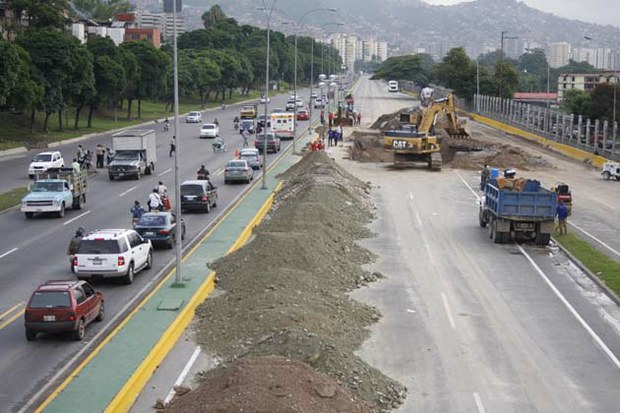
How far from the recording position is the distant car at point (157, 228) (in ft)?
107

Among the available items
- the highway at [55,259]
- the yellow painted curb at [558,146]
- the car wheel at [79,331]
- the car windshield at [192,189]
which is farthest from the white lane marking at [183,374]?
the yellow painted curb at [558,146]

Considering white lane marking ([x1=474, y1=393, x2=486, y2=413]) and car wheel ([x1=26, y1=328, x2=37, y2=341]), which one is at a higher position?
car wheel ([x1=26, y1=328, x2=37, y2=341])

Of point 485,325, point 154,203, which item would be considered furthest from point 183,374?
point 154,203

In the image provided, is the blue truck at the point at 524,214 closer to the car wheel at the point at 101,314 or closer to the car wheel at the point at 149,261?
the car wheel at the point at 149,261

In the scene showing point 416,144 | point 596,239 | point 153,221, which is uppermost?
point 416,144

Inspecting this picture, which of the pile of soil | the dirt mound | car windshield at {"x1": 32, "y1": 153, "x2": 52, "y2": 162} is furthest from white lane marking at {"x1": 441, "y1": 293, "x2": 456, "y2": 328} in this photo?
car windshield at {"x1": 32, "y1": 153, "x2": 52, "y2": 162}

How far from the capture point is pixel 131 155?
5491cm

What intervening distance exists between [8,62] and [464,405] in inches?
2100

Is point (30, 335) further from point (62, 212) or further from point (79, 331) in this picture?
point (62, 212)

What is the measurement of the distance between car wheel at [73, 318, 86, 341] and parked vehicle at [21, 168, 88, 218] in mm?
18798

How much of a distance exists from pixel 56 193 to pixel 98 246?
14576 millimetres

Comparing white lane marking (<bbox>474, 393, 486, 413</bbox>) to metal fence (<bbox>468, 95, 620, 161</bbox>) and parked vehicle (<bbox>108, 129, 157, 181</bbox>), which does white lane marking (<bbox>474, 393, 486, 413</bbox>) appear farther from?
metal fence (<bbox>468, 95, 620, 161</bbox>)

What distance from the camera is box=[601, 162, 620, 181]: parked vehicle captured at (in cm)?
5984

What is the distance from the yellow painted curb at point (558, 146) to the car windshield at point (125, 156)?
33.1 meters
